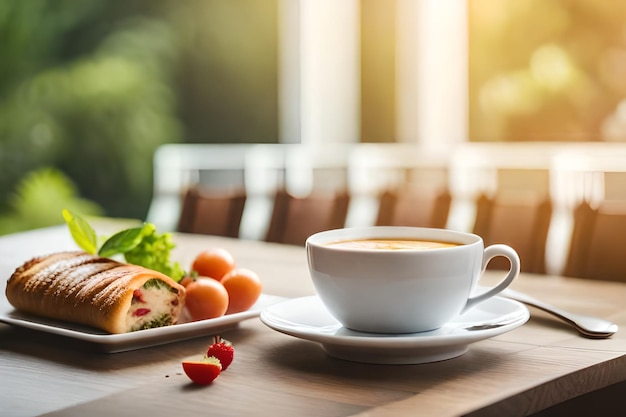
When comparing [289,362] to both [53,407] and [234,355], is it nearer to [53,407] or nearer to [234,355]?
[234,355]

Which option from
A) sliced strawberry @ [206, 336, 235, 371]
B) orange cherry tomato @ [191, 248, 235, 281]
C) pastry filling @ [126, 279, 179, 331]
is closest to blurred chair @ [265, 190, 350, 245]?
orange cherry tomato @ [191, 248, 235, 281]

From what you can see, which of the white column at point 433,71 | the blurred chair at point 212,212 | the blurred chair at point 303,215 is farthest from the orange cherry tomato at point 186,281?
the white column at point 433,71

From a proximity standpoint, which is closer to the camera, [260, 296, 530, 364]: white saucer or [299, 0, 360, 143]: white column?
[260, 296, 530, 364]: white saucer

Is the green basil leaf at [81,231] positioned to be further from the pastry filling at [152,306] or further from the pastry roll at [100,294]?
the pastry filling at [152,306]

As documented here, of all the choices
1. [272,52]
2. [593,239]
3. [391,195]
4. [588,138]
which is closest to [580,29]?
A: [588,138]

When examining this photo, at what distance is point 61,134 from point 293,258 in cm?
716

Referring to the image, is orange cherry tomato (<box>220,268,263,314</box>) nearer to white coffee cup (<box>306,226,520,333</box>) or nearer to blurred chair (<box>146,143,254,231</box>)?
white coffee cup (<box>306,226,520,333</box>)

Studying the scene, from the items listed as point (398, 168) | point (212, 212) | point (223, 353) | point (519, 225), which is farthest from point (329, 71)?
point (223, 353)

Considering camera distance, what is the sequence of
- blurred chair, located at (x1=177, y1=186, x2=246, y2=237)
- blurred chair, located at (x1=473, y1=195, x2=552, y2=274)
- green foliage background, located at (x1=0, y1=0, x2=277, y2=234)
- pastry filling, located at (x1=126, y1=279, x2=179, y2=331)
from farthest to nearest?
1. green foliage background, located at (x1=0, y1=0, x2=277, y2=234)
2. blurred chair, located at (x1=177, y1=186, x2=246, y2=237)
3. blurred chair, located at (x1=473, y1=195, x2=552, y2=274)
4. pastry filling, located at (x1=126, y1=279, x2=179, y2=331)

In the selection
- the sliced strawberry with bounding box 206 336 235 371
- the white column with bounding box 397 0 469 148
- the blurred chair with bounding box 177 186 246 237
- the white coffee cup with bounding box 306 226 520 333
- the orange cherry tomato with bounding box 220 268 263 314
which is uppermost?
the white column with bounding box 397 0 469 148

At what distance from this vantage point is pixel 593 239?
2.23 m

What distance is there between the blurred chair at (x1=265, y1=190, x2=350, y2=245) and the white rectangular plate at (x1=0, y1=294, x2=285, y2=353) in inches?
67.3

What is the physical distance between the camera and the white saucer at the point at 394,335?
1008mm

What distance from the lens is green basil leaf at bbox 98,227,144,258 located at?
4.33 ft
